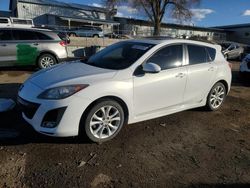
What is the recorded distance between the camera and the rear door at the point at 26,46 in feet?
32.4

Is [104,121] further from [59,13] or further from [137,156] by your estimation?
[59,13]

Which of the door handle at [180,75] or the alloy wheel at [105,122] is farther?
the door handle at [180,75]

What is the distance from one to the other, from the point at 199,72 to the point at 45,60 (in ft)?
21.7

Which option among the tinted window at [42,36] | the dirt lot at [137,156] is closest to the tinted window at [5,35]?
the tinted window at [42,36]

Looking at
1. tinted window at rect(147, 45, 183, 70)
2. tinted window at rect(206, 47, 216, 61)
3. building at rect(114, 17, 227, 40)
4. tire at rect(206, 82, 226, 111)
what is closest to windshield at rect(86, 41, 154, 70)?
tinted window at rect(147, 45, 183, 70)

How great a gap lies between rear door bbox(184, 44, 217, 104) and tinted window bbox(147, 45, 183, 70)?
9.2 inches

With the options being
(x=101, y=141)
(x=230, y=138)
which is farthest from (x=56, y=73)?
(x=230, y=138)

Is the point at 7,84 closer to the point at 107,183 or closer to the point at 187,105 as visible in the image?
the point at 187,105

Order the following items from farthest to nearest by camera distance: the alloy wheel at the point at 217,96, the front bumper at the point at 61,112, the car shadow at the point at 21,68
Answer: the car shadow at the point at 21,68
the alloy wheel at the point at 217,96
the front bumper at the point at 61,112

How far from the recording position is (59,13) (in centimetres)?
4147

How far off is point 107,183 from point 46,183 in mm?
682

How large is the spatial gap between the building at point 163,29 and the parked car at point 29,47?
31.2 m

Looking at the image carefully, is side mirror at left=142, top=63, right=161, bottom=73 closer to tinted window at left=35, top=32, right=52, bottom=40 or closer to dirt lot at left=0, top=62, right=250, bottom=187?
dirt lot at left=0, top=62, right=250, bottom=187

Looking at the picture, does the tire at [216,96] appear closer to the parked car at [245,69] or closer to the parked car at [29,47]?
the parked car at [245,69]
